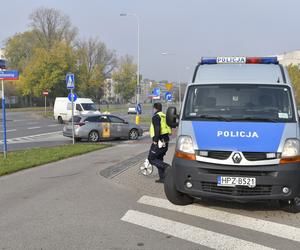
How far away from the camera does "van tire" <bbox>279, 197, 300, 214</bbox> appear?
6.61 m

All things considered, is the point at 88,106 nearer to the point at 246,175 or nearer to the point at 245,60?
the point at 245,60

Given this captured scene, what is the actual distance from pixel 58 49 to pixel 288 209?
58847 mm

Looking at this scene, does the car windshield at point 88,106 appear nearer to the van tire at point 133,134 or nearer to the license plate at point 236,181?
the van tire at point 133,134

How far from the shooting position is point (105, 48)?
9069cm

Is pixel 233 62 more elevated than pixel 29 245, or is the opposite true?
pixel 233 62

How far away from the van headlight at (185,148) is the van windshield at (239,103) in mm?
523

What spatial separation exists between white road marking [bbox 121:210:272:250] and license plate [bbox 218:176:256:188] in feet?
2.47

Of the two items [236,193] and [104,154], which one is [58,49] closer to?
[104,154]

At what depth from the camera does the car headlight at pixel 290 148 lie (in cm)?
616

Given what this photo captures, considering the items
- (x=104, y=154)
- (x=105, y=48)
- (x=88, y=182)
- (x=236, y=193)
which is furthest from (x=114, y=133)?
(x=105, y=48)

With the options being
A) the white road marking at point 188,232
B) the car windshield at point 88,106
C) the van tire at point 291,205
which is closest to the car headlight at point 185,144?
the white road marking at point 188,232

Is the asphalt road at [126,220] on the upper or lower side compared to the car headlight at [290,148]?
lower

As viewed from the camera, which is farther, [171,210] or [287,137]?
[171,210]

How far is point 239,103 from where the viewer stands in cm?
707
